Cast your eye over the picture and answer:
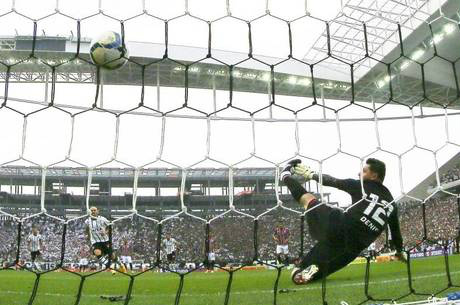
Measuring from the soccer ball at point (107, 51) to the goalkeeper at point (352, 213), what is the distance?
160cm

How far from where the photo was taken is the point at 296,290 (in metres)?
4.54

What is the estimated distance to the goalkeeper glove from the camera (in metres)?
3.41

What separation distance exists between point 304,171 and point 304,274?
1.43 metres

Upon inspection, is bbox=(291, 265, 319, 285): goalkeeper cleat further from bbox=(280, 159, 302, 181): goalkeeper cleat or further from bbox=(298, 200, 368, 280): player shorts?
bbox=(280, 159, 302, 181): goalkeeper cleat

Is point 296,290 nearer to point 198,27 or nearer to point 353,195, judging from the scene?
point 353,195

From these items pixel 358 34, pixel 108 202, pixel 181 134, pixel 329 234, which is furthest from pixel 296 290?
pixel 108 202

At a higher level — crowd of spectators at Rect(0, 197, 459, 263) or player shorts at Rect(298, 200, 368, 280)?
player shorts at Rect(298, 200, 368, 280)

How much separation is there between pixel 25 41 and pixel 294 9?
6.76 meters

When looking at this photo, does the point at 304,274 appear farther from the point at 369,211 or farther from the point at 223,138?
the point at 223,138

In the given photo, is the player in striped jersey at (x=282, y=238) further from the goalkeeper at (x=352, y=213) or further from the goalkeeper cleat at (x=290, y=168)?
the goalkeeper cleat at (x=290, y=168)

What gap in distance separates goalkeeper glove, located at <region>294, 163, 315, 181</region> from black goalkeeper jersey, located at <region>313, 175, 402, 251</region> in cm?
9

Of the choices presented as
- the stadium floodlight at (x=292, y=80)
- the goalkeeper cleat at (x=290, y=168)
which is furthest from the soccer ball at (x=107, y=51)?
the stadium floodlight at (x=292, y=80)

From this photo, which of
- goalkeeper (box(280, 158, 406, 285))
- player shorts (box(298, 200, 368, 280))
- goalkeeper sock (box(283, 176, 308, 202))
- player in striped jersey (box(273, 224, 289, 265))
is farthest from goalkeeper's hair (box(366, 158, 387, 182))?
player in striped jersey (box(273, 224, 289, 265))

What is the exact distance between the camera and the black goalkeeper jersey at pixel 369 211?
3.50 metres
